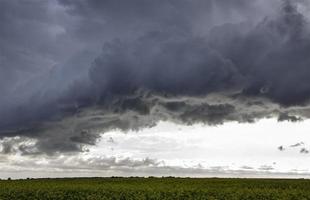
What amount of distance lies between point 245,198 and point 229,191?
6.16ft

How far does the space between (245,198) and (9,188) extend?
20941 mm

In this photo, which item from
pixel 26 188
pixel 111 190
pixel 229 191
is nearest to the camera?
pixel 229 191

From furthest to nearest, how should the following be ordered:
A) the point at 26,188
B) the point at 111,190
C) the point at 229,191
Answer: the point at 26,188 < the point at 111,190 < the point at 229,191

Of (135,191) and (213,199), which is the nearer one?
(213,199)

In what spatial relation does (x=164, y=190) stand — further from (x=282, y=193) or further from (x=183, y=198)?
(x=282, y=193)

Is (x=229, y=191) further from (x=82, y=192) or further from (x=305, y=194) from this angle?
(x=82, y=192)

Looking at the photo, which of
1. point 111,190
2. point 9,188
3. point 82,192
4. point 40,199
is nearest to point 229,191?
point 111,190

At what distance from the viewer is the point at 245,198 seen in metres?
38.2

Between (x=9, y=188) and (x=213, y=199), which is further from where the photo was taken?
(x=9, y=188)

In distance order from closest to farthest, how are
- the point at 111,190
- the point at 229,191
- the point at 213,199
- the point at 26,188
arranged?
the point at 213,199 → the point at 229,191 → the point at 111,190 → the point at 26,188

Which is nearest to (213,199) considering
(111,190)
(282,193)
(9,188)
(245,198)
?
(245,198)

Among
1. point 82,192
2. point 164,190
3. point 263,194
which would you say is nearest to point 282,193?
point 263,194

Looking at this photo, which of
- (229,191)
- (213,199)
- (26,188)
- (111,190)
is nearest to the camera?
(213,199)

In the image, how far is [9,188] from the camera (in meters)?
46.7
